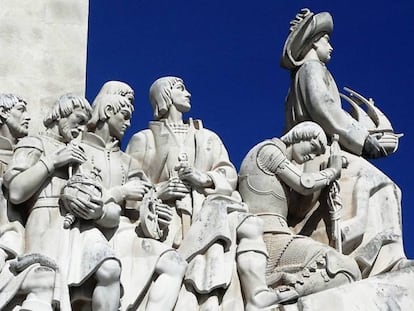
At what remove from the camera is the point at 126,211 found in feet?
33.4

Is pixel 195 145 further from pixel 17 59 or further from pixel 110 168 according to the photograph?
pixel 17 59

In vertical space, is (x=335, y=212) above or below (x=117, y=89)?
below

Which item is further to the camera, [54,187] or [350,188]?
[350,188]

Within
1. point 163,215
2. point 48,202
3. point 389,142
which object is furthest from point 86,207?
point 389,142

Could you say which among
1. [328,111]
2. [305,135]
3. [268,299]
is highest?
[328,111]

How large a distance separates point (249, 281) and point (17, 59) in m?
3.10

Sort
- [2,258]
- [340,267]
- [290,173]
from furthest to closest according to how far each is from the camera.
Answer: [290,173], [340,267], [2,258]

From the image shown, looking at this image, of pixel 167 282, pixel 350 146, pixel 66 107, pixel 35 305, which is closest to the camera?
pixel 35 305

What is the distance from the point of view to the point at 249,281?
984cm

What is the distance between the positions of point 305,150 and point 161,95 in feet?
3.96

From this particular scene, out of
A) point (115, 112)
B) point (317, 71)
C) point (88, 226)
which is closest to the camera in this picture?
point (88, 226)

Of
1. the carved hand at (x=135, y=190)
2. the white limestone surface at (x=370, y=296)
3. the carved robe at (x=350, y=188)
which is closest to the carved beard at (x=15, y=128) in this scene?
the carved hand at (x=135, y=190)

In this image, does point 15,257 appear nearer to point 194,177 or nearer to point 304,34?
point 194,177

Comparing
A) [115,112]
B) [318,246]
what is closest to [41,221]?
[115,112]
